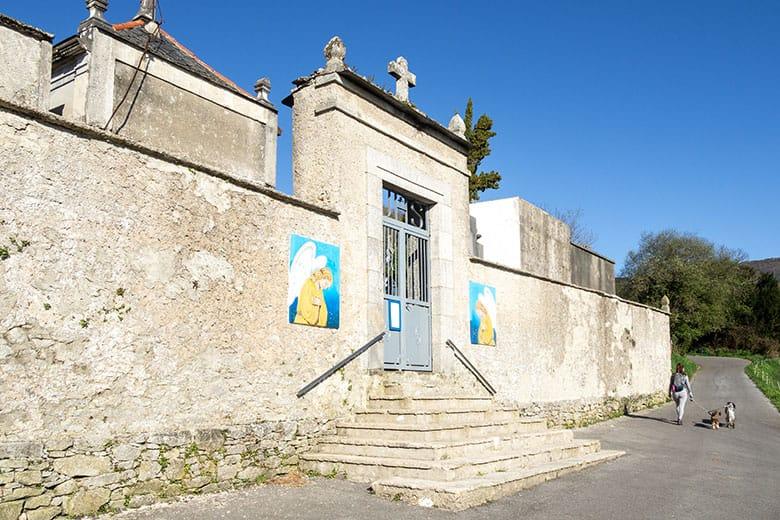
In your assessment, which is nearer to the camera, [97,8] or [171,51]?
[97,8]

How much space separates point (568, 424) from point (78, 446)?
11605mm

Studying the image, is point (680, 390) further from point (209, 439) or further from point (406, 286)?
point (209, 439)

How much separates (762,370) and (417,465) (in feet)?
112

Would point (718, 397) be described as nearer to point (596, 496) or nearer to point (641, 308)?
point (641, 308)

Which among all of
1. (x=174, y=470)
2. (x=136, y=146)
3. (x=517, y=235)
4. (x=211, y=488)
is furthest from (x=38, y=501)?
(x=517, y=235)

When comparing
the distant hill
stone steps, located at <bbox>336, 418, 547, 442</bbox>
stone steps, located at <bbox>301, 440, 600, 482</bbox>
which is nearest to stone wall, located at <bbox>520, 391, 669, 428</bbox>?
stone steps, located at <bbox>336, 418, 547, 442</bbox>

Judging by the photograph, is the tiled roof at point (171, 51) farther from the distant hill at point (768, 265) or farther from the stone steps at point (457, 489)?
the distant hill at point (768, 265)

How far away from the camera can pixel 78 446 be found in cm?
655

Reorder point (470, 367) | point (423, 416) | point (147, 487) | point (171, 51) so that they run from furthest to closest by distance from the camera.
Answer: point (171, 51) → point (470, 367) → point (423, 416) → point (147, 487)

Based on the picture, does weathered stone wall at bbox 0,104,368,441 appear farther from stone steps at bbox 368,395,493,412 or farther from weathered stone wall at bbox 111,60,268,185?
weathered stone wall at bbox 111,60,268,185

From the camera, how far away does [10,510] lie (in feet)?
19.3

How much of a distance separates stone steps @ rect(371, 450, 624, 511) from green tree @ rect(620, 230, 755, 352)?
119 ft

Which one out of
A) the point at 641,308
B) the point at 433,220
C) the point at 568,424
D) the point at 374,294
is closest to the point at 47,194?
the point at 374,294

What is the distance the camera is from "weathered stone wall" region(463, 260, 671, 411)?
13.9 metres
